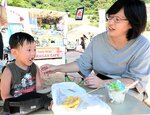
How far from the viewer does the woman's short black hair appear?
2152 mm

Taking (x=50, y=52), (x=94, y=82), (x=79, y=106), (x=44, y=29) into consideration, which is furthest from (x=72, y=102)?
(x=50, y=52)

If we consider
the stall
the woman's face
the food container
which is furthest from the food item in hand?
the stall

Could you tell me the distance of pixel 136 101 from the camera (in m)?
1.79

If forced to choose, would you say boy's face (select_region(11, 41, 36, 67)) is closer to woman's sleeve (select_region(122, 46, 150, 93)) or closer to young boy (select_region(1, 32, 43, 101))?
young boy (select_region(1, 32, 43, 101))

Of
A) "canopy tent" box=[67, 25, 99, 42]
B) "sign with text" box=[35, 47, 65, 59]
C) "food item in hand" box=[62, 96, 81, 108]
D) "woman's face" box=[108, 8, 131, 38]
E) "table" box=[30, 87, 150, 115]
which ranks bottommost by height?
"sign with text" box=[35, 47, 65, 59]

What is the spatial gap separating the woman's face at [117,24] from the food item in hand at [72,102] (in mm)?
816

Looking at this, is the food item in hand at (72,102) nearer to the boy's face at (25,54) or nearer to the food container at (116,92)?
the food container at (116,92)

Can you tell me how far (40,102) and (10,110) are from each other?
165 millimetres

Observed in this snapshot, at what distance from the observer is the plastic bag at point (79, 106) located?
1.38m

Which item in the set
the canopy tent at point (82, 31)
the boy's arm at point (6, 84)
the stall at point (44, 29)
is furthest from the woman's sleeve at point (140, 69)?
the canopy tent at point (82, 31)

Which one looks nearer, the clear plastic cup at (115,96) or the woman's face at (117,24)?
the clear plastic cup at (115,96)

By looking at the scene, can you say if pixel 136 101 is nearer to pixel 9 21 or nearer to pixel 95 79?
pixel 95 79

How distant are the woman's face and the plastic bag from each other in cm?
70

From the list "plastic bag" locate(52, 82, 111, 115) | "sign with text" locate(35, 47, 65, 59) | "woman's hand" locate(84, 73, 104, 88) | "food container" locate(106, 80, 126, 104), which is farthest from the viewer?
"sign with text" locate(35, 47, 65, 59)
